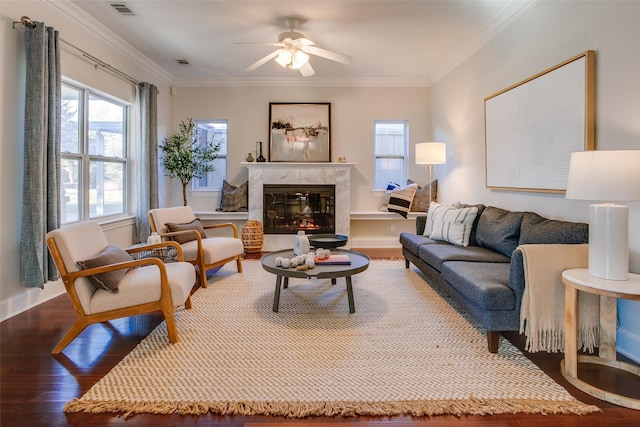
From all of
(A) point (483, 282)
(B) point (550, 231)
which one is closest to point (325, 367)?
(A) point (483, 282)

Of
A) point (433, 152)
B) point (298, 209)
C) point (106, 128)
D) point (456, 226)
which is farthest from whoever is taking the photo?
point (298, 209)

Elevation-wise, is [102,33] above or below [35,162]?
above

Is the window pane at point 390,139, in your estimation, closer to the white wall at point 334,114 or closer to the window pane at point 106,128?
the white wall at point 334,114

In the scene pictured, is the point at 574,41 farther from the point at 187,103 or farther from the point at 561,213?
the point at 187,103

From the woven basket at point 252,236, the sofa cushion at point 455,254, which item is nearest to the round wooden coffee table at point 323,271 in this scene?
the sofa cushion at point 455,254

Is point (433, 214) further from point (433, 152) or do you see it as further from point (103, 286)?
point (103, 286)

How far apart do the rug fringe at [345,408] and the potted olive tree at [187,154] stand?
410cm

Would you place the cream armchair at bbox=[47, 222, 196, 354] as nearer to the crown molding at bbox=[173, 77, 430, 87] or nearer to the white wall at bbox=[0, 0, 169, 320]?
the white wall at bbox=[0, 0, 169, 320]

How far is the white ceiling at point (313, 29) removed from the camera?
11.4 feet

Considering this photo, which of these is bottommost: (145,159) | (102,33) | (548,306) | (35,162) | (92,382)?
(92,382)

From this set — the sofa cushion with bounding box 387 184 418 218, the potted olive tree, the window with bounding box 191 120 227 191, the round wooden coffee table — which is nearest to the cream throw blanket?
the round wooden coffee table

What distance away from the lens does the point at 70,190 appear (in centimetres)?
381

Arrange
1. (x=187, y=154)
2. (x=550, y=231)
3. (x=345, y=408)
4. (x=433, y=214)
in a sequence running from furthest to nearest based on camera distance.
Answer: (x=187, y=154) < (x=433, y=214) < (x=550, y=231) < (x=345, y=408)

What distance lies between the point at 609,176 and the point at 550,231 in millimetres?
858
